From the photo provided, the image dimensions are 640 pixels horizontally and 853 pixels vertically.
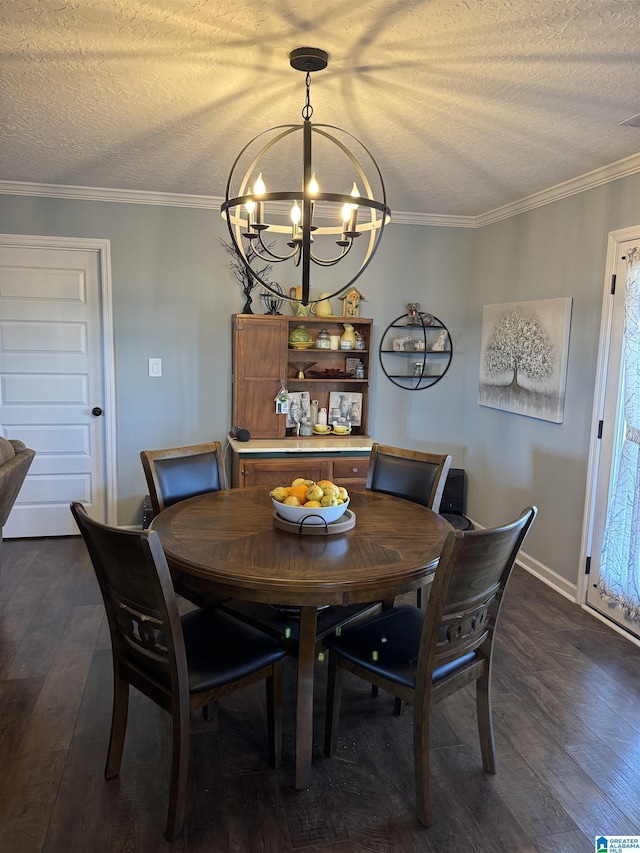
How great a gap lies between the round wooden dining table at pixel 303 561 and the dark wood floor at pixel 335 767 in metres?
0.22

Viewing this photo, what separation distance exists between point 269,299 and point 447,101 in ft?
6.95

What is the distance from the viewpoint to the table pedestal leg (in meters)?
1.98

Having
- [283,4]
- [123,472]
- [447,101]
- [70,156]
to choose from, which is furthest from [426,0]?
[123,472]

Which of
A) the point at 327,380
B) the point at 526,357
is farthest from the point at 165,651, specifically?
the point at 526,357

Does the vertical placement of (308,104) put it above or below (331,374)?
above

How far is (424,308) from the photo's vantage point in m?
4.67

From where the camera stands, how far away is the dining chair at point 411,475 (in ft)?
9.39

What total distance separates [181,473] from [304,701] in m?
1.29

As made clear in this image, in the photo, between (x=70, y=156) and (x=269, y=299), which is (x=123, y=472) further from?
(x=70, y=156)

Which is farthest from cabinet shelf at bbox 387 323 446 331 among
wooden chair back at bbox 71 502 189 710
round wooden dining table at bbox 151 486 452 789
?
wooden chair back at bbox 71 502 189 710

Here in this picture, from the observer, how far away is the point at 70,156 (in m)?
3.29

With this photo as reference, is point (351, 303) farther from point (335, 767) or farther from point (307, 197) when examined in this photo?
point (335, 767)

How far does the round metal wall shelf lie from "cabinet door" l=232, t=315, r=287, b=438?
898 millimetres

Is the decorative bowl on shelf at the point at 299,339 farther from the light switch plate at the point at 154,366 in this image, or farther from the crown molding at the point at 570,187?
the crown molding at the point at 570,187
